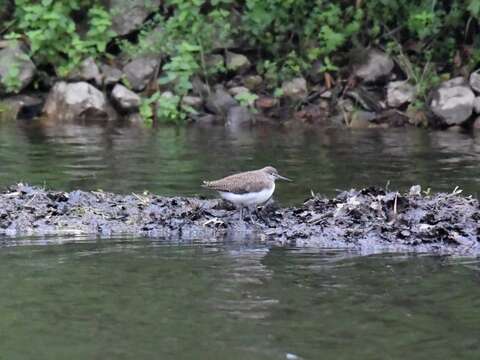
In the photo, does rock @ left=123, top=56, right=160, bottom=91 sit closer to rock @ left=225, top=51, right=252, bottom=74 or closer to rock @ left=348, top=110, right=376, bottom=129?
rock @ left=225, top=51, right=252, bottom=74

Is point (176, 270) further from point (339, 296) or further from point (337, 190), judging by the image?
point (337, 190)

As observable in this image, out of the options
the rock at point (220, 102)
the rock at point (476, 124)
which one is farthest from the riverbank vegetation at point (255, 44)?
the rock at point (476, 124)

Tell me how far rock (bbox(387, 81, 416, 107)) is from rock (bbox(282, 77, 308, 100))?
83.0 inches

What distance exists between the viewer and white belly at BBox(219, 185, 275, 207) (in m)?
12.6

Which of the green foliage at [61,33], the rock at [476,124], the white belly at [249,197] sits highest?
the green foliage at [61,33]

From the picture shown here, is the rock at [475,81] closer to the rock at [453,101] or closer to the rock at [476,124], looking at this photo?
the rock at [453,101]

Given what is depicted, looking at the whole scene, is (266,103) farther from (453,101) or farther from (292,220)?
(292,220)

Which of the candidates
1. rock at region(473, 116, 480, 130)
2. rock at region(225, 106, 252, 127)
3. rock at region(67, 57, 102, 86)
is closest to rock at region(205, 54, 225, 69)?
rock at region(225, 106, 252, 127)

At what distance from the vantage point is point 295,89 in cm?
2683

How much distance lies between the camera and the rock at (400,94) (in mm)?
25908

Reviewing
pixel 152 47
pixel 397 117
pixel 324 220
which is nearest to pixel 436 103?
pixel 397 117

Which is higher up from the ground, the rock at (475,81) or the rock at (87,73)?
the rock at (87,73)

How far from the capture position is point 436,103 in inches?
995

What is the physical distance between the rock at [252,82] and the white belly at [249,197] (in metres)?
14.7
